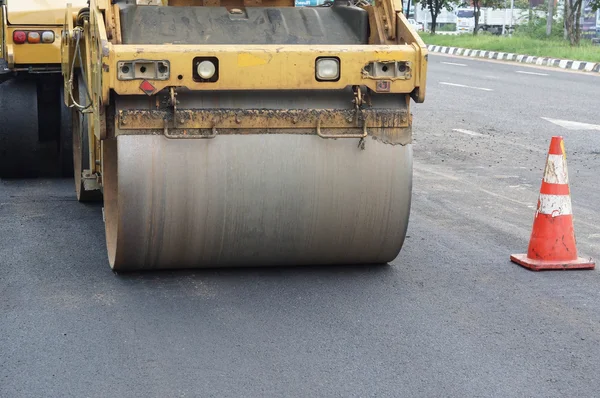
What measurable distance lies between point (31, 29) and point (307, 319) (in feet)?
15.3

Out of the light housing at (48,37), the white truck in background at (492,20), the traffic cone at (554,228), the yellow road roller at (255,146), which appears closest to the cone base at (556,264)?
the traffic cone at (554,228)

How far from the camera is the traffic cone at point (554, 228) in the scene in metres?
6.39

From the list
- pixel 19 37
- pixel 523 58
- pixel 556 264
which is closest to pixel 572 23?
pixel 523 58

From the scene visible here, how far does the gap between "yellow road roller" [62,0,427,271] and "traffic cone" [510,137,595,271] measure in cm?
90

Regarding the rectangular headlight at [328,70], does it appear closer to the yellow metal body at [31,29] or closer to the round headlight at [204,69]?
the round headlight at [204,69]

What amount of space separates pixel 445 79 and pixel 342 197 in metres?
17.5

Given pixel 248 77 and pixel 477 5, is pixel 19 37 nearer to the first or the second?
pixel 248 77

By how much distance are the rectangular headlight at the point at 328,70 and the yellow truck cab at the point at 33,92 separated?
151 inches

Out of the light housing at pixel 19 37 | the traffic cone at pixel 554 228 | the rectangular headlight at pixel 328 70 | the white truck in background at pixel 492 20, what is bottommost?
the white truck in background at pixel 492 20

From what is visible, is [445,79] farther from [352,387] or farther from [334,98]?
[352,387]

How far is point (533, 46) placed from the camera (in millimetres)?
33219

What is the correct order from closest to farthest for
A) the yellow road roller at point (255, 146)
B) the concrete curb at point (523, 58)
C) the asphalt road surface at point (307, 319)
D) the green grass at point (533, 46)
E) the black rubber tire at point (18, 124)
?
the asphalt road surface at point (307, 319) < the yellow road roller at point (255, 146) < the black rubber tire at point (18, 124) < the concrete curb at point (523, 58) < the green grass at point (533, 46)

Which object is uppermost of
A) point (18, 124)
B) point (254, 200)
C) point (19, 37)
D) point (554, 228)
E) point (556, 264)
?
→ point (19, 37)

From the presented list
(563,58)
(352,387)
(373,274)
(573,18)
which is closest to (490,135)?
(373,274)
